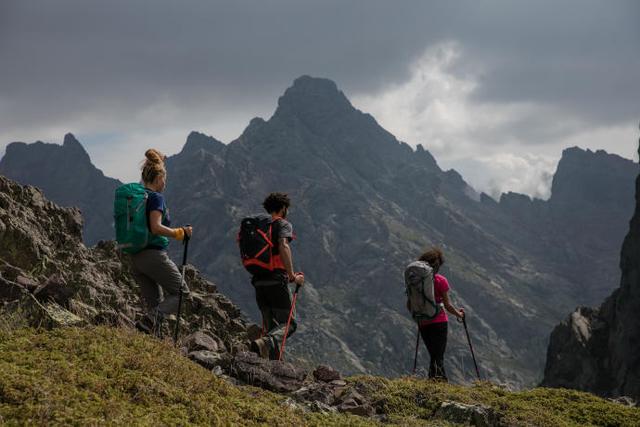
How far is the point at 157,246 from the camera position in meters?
10.3

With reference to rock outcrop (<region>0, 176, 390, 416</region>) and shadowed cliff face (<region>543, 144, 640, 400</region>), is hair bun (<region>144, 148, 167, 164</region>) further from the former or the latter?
shadowed cliff face (<region>543, 144, 640, 400</region>)

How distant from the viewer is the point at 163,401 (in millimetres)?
6848

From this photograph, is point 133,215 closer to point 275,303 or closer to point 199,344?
point 199,344

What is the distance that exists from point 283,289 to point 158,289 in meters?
2.59

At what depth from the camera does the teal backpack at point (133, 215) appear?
997 cm

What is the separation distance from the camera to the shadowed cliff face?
135000 mm

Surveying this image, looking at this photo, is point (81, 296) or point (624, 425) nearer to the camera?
point (624, 425)

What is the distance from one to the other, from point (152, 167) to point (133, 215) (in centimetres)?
100

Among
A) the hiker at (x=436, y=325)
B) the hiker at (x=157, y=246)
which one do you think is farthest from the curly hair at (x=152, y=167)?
the hiker at (x=436, y=325)

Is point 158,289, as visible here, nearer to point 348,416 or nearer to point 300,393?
point 300,393

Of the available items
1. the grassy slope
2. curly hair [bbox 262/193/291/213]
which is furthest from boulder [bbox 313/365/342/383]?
curly hair [bbox 262/193/291/213]

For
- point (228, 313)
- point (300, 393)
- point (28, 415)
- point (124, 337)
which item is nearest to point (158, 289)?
point (124, 337)

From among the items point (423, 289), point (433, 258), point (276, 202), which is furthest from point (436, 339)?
point (276, 202)

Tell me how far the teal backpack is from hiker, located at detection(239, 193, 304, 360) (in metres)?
2.45
